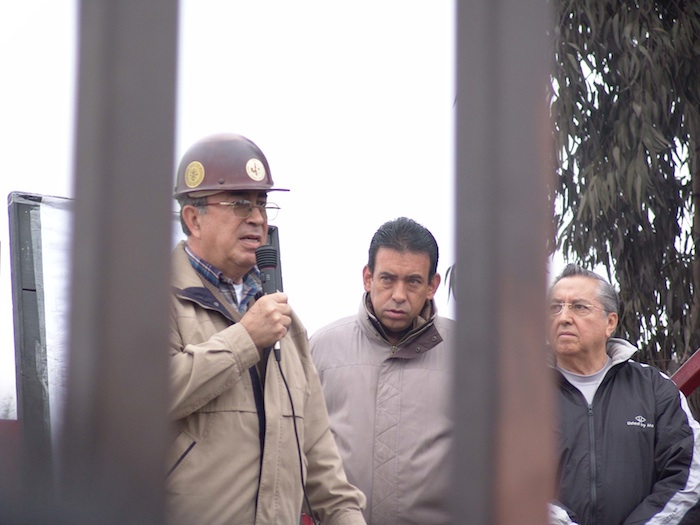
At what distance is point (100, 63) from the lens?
920 mm

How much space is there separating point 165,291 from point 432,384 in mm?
1798

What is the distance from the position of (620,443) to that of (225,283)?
116 centimetres

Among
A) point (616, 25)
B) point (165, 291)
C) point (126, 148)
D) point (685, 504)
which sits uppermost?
point (616, 25)

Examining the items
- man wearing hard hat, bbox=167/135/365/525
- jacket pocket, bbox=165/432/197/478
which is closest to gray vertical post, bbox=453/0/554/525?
man wearing hard hat, bbox=167/135/365/525

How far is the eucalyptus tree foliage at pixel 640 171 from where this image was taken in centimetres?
582

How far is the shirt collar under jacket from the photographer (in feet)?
7.20

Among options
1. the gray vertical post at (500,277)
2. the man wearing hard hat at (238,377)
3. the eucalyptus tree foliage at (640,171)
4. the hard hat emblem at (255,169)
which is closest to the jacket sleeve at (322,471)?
the man wearing hard hat at (238,377)

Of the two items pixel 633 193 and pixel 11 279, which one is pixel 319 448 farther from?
pixel 633 193

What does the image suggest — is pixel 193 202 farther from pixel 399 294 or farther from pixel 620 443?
pixel 620 443

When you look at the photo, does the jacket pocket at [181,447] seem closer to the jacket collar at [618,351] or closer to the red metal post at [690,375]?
the jacket collar at [618,351]

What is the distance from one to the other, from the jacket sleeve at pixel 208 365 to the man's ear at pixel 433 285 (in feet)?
2.91

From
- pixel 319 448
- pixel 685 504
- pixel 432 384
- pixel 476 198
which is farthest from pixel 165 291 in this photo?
pixel 685 504

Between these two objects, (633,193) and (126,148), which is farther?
(633,193)

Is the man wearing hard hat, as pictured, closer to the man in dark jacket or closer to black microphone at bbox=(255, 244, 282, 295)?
black microphone at bbox=(255, 244, 282, 295)
